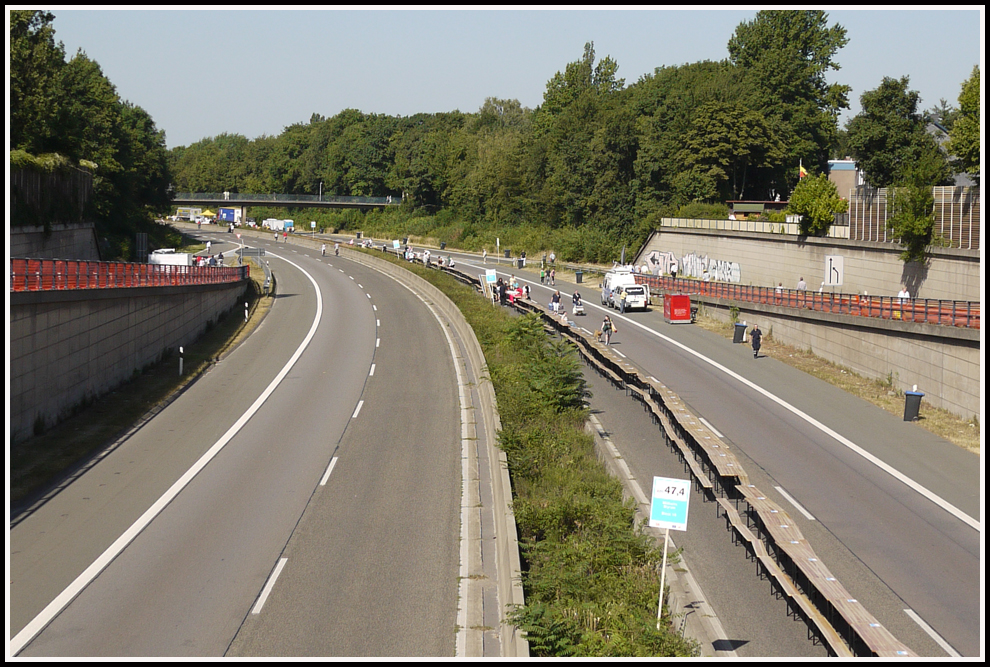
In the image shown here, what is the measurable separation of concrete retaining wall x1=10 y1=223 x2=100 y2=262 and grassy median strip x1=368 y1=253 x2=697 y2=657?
30299 millimetres

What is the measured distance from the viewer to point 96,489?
22.4 meters

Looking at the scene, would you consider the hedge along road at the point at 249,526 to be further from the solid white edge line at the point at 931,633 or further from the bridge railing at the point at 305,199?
the bridge railing at the point at 305,199

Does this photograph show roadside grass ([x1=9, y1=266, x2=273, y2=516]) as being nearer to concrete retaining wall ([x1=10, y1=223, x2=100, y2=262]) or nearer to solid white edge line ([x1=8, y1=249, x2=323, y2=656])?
solid white edge line ([x1=8, y1=249, x2=323, y2=656])

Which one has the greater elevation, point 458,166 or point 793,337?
point 458,166

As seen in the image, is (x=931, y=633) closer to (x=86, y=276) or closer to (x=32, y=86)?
(x=86, y=276)

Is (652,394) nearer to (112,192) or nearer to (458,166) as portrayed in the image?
(112,192)

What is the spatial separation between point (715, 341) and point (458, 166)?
105459 mm

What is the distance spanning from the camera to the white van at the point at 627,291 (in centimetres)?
5788

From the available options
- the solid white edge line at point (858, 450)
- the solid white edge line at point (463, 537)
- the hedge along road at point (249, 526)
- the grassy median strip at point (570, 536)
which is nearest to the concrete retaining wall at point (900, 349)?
the solid white edge line at point (858, 450)

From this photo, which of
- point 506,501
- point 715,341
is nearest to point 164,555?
point 506,501

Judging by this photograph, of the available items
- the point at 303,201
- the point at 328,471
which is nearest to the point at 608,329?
the point at 328,471

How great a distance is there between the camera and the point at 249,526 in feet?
64.8

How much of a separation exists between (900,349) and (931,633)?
68.5 ft

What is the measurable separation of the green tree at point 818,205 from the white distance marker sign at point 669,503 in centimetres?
4396
